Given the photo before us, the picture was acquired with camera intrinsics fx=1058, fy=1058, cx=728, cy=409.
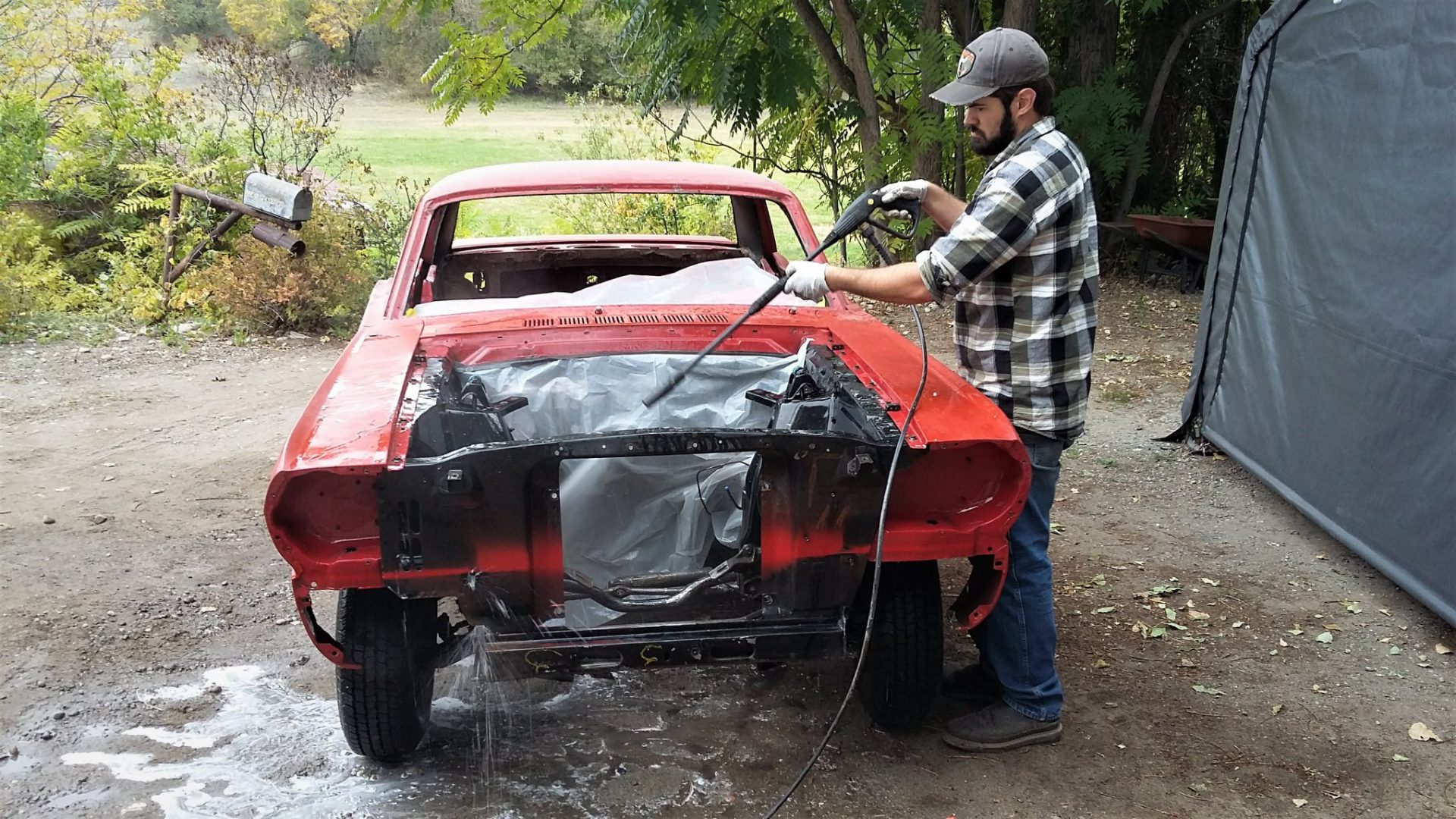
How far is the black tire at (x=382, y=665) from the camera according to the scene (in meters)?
2.62

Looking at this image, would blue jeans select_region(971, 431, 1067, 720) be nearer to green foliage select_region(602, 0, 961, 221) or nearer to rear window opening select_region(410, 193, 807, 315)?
rear window opening select_region(410, 193, 807, 315)

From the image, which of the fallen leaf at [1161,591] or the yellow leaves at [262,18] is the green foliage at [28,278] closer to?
the fallen leaf at [1161,591]

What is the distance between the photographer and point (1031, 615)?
2984 mm

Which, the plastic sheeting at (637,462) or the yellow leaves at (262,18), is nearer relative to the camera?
the plastic sheeting at (637,462)

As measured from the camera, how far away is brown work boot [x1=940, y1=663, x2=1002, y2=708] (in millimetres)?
3242

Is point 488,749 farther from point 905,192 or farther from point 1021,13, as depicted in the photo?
point 1021,13

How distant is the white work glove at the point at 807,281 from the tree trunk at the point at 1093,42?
24.4ft

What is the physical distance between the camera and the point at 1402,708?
3.32 metres

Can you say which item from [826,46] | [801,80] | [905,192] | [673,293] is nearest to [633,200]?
[826,46]

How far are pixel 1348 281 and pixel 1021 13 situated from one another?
15.4 feet

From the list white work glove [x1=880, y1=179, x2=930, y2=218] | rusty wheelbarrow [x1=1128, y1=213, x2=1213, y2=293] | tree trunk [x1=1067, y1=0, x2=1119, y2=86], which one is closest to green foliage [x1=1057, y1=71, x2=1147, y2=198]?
tree trunk [x1=1067, y1=0, x2=1119, y2=86]

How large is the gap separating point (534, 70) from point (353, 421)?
1551 centimetres

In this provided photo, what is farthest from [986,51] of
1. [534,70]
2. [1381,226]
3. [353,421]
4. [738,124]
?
[534,70]

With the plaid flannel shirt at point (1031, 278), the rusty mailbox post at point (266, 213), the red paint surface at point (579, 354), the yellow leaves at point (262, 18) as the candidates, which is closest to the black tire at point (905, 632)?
the red paint surface at point (579, 354)
